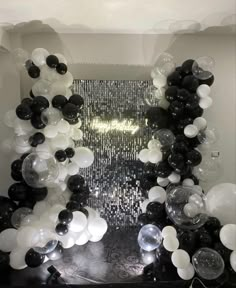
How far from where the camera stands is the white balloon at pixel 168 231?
1.69 meters

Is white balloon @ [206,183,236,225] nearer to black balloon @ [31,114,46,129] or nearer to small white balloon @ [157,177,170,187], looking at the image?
small white balloon @ [157,177,170,187]

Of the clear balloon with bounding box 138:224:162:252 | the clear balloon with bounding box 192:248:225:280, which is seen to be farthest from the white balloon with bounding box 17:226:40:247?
the clear balloon with bounding box 192:248:225:280

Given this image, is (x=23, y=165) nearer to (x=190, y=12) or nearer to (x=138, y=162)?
(x=138, y=162)

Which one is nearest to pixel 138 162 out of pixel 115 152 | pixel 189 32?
pixel 115 152

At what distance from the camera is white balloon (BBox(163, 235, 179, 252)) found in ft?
5.41

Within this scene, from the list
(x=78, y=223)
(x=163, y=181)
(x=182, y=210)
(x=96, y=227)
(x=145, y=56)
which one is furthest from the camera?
(x=145, y=56)

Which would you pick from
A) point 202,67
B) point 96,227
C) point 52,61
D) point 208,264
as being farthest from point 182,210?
point 52,61

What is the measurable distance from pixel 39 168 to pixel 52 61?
2.04 feet

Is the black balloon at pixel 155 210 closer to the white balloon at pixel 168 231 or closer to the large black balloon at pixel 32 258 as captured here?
the white balloon at pixel 168 231

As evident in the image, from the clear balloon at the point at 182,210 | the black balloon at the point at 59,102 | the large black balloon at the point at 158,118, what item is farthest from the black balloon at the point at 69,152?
the clear balloon at the point at 182,210

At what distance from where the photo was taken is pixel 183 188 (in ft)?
5.42

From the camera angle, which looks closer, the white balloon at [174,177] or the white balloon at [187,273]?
the white balloon at [187,273]

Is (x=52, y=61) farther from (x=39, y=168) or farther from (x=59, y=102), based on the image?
(x=39, y=168)

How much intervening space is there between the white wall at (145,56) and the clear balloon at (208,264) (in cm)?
78
